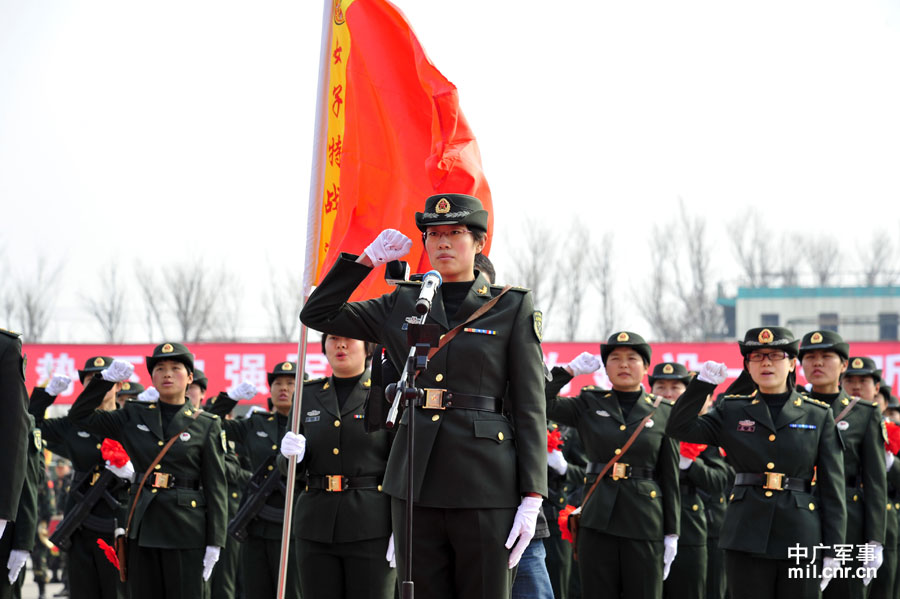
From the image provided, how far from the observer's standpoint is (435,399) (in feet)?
14.7

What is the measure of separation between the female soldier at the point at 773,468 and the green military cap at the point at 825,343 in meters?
1.29

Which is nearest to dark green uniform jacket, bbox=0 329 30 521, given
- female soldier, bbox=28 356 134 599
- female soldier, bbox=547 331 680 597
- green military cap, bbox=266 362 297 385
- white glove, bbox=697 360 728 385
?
female soldier, bbox=28 356 134 599

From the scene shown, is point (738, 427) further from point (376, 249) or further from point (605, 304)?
point (605, 304)

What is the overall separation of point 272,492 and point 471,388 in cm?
534

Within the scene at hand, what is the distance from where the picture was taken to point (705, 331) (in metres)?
43.3

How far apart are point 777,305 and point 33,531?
4041cm

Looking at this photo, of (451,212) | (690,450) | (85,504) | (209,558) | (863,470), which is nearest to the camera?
(451,212)

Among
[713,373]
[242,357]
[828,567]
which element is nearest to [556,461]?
[713,373]

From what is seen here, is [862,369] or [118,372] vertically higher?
[862,369]

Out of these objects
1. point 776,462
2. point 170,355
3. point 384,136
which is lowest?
point 776,462

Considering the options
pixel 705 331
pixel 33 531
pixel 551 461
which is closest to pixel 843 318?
pixel 705 331

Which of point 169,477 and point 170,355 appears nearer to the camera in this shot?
point 169,477

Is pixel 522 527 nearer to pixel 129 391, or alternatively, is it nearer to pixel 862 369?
pixel 862 369

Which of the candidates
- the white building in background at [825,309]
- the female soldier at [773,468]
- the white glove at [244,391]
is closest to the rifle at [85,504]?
the white glove at [244,391]
